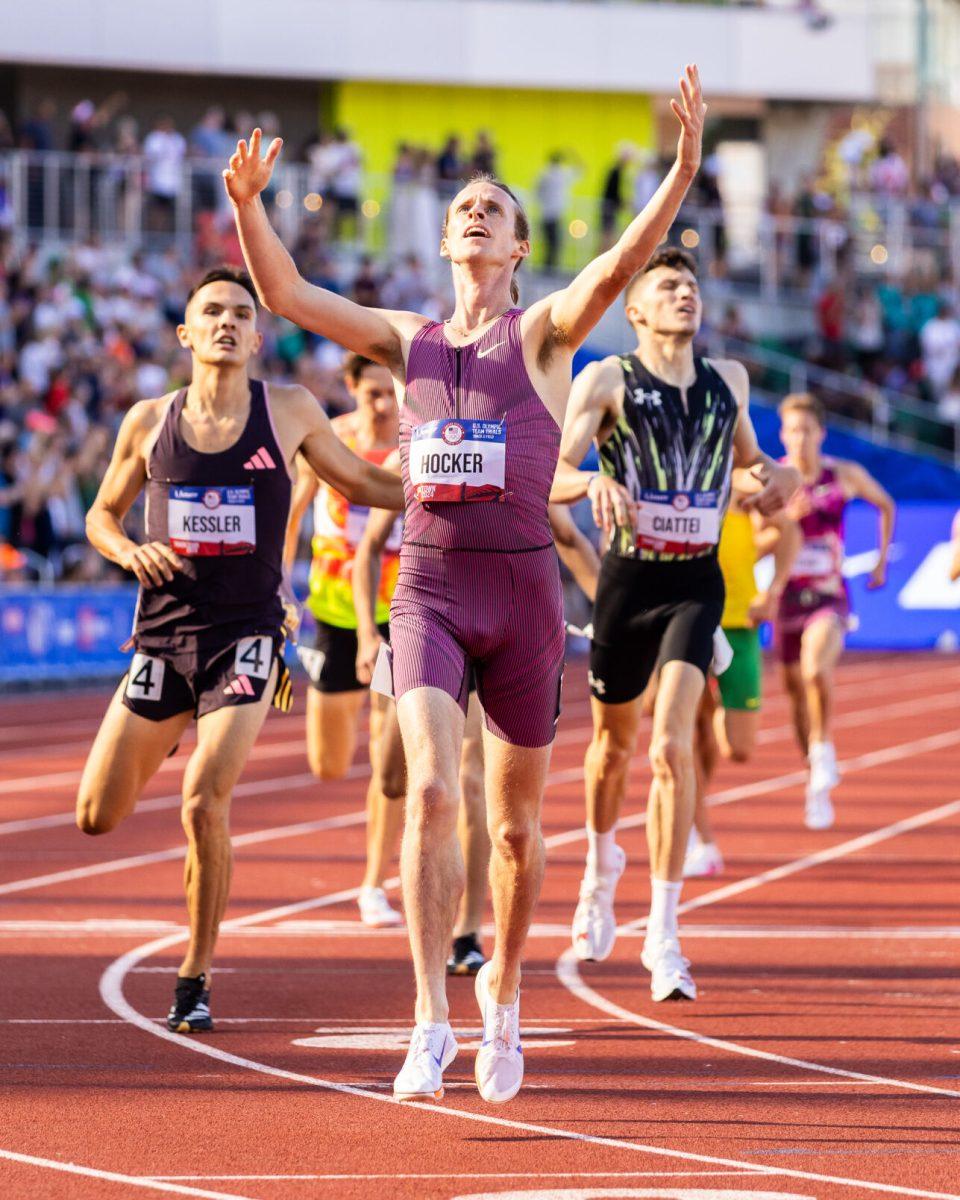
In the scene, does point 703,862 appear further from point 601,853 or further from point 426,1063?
point 426,1063

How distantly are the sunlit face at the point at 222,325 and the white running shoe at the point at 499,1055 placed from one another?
250cm

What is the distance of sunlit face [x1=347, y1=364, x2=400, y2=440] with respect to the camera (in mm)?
9992

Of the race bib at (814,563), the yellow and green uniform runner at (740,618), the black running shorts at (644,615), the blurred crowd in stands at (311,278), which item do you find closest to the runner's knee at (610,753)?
the black running shorts at (644,615)

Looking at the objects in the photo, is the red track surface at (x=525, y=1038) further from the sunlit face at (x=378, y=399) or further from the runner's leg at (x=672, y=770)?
the sunlit face at (x=378, y=399)

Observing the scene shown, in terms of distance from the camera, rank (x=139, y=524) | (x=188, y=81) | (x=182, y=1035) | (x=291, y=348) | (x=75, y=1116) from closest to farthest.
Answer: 1. (x=75, y=1116)
2. (x=182, y=1035)
3. (x=139, y=524)
4. (x=291, y=348)
5. (x=188, y=81)

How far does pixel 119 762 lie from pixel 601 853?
6.17ft

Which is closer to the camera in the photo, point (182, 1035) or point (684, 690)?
point (182, 1035)

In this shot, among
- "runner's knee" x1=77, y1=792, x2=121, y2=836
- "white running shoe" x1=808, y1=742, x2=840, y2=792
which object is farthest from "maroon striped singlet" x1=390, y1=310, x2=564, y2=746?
"white running shoe" x1=808, y1=742, x2=840, y2=792

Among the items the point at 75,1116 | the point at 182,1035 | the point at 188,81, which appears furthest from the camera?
the point at 188,81

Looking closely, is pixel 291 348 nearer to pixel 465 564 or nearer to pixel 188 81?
pixel 188 81

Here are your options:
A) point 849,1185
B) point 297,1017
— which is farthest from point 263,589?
point 849,1185

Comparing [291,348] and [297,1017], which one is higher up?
[291,348]

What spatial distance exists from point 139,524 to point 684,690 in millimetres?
13682

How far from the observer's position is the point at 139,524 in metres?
21.3
